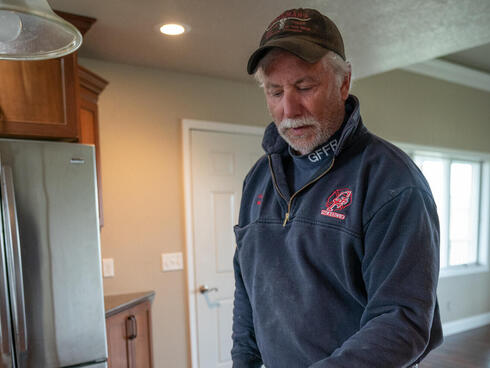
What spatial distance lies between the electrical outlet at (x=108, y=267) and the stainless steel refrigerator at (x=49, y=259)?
674 mm

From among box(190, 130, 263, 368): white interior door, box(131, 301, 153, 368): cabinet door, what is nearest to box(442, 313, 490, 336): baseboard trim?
box(190, 130, 263, 368): white interior door

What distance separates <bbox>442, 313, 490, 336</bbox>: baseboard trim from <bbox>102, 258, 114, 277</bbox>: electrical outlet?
375 cm

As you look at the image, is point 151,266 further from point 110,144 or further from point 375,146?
point 375,146

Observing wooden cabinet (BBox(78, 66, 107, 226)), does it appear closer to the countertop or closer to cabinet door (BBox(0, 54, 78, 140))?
cabinet door (BBox(0, 54, 78, 140))

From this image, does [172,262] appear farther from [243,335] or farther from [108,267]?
[243,335]

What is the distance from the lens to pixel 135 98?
259 centimetres

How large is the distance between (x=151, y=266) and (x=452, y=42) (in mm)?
2622

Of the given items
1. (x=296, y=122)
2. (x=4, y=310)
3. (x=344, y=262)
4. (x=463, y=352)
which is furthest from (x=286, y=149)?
(x=463, y=352)

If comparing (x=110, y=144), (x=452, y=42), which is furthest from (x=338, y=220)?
(x=452, y=42)

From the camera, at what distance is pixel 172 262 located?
8.84 feet

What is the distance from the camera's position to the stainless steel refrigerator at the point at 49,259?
1.56 m

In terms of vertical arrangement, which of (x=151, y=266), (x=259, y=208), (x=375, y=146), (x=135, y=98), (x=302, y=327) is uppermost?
(x=135, y=98)

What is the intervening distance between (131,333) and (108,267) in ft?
1.67

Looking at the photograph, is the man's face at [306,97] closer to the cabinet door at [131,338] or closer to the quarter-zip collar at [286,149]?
the quarter-zip collar at [286,149]
